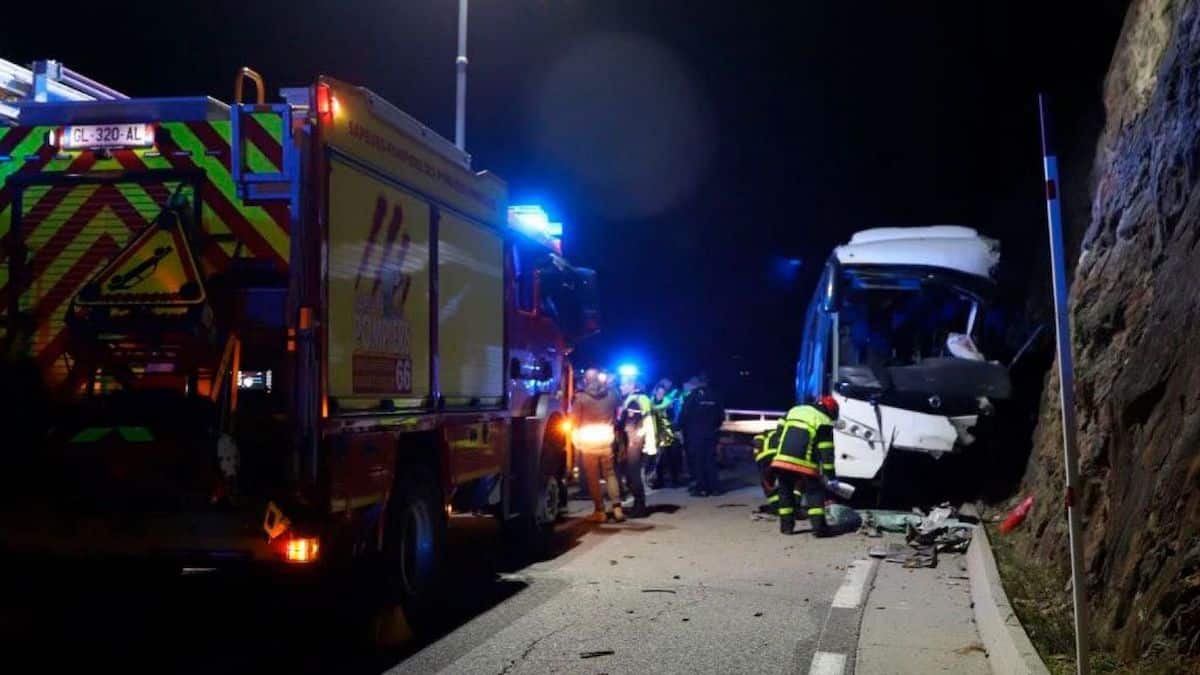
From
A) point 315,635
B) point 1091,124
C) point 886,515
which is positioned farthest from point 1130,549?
point 1091,124

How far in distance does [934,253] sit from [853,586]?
233 inches

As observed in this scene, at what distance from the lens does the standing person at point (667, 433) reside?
15742 mm

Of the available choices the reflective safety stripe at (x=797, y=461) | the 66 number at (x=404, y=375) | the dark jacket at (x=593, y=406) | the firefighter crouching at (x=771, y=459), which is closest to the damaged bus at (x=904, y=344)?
the firefighter crouching at (x=771, y=459)

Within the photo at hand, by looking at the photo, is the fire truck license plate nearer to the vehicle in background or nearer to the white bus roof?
the vehicle in background

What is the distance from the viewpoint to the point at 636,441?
1320 cm

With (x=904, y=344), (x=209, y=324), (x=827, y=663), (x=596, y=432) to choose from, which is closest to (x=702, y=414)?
(x=904, y=344)

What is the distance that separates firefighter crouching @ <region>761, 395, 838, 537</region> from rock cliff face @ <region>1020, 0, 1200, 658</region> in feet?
6.62

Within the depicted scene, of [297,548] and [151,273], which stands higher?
[151,273]

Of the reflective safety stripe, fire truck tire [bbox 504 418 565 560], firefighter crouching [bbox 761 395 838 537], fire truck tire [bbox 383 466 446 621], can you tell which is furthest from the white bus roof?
fire truck tire [bbox 383 466 446 621]

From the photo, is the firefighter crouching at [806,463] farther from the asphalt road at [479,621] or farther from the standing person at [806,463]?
the asphalt road at [479,621]

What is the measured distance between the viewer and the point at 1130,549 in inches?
198

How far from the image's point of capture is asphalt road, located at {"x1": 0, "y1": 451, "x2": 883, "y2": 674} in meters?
5.80

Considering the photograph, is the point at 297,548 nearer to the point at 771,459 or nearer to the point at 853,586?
the point at 853,586

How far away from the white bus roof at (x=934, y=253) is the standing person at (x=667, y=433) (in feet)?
13.7
